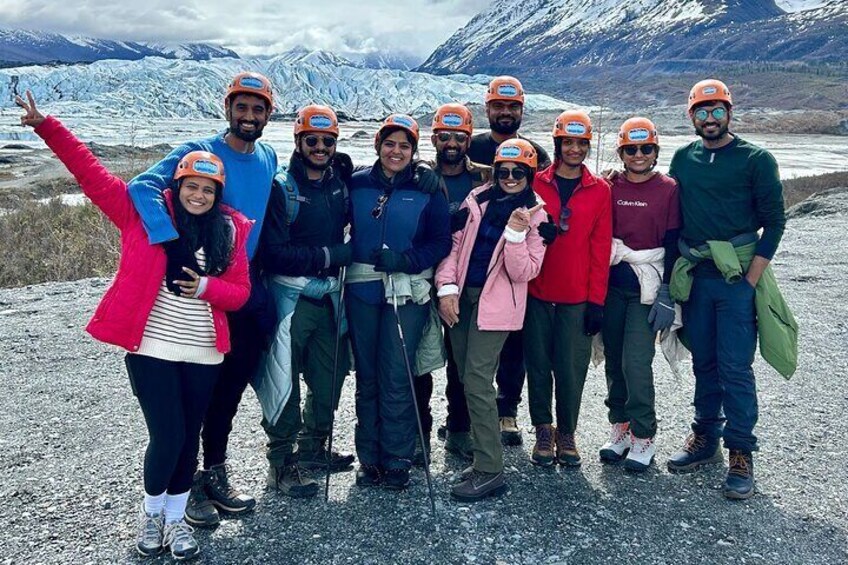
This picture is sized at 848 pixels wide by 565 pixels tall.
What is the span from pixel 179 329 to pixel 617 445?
290 centimetres

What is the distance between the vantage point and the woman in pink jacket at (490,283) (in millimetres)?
4090

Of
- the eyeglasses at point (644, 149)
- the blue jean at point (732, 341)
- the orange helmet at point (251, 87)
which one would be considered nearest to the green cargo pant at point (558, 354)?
the blue jean at point (732, 341)

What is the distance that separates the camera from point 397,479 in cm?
421

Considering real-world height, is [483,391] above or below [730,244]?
below

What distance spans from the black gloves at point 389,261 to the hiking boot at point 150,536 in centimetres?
171

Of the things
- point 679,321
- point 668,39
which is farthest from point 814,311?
point 668,39

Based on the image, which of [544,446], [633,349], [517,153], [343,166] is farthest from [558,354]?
[343,166]

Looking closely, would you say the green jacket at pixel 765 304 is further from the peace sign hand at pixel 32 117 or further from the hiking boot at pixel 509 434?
the peace sign hand at pixel 32 117

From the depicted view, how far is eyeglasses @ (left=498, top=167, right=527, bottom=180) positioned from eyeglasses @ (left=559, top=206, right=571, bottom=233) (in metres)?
0.37

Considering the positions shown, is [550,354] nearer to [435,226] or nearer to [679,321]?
[679,321]

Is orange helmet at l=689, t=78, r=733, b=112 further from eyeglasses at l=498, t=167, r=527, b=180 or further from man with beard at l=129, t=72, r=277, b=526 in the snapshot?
man with beard at l=129, t=72, r=277, b=526

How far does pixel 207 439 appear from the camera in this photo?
12.9 ft

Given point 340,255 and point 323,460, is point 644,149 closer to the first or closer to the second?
point 340,255

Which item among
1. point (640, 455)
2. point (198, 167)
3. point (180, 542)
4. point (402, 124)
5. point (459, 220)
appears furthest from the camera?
point (640, 455)
